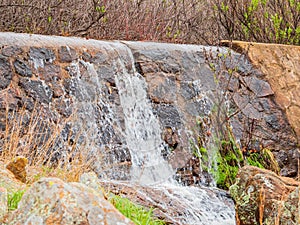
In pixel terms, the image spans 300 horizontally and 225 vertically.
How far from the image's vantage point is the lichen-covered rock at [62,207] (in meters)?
2.66

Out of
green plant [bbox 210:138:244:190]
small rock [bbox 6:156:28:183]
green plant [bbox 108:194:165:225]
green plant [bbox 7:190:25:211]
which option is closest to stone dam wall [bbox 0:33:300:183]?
green plant [bbox 210:138:244:190]

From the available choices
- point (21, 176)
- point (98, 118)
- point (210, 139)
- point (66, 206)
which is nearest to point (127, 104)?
point (98, 118)

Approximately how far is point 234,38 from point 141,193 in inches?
199

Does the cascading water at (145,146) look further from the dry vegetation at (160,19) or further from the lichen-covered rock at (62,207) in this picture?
the lichen-covered rock at (62,207)

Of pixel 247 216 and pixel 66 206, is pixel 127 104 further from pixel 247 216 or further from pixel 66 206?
pixel 66 206

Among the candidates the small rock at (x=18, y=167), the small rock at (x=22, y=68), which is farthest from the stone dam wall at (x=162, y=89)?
the small rock at (x=18, y=167)

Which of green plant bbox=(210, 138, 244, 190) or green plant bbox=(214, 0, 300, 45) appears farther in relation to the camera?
green plant bbox=(214, 0, 300, 45)

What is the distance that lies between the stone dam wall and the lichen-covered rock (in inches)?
84.0

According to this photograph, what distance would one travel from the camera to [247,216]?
430 cm

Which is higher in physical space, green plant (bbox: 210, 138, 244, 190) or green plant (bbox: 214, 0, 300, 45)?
green plant (bbox: 214, 0, 300, 45)

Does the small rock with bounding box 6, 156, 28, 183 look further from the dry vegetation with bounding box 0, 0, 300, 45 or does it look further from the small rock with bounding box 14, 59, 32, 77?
the dry vegetation with bounding box 0, 0, 300, 45

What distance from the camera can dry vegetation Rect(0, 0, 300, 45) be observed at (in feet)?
25.6

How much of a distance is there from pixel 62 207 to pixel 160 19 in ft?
23.1

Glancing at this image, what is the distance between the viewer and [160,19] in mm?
9477
